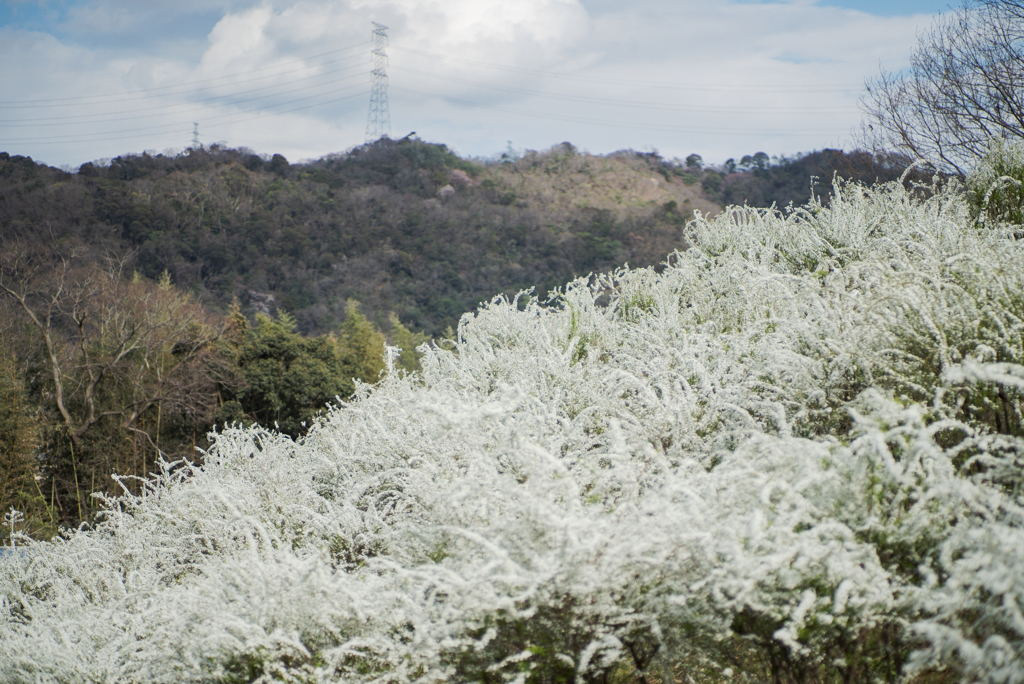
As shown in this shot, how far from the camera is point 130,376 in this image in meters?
17.7

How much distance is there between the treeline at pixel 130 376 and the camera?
15.8 m

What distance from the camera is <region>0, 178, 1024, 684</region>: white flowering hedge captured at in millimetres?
1487

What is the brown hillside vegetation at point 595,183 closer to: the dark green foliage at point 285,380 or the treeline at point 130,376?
the dark green foliage at point 285,380

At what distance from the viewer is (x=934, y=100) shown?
35.0 ft

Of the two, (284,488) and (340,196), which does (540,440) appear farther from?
(340,196)

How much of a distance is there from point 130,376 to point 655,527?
19.2 meters

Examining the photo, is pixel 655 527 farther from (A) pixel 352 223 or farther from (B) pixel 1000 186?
(A) pixel 352 223

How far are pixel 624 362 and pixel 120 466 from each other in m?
16.0

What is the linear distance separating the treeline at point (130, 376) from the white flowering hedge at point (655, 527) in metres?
12.7

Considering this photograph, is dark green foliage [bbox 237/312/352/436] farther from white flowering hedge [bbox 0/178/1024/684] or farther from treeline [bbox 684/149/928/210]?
treeline [bbox 684/149/928/210]

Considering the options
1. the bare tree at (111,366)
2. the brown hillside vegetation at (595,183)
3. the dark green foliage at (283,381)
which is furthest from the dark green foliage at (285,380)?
the brown hillside vegetation at (595,183)

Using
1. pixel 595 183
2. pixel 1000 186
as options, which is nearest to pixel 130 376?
pixel 1000 186

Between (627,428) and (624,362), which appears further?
(624,362)

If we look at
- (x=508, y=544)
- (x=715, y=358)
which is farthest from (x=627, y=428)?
A: (x=508, y=544)
